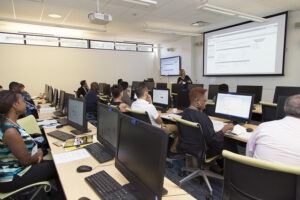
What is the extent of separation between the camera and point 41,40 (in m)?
7.12

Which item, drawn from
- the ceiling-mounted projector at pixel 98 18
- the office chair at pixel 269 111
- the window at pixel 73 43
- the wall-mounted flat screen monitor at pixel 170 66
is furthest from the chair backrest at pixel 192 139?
the window at pixel 73 43

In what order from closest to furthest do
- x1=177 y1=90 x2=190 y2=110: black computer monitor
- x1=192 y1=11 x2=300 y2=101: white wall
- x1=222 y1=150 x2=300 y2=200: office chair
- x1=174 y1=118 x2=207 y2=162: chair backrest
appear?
x1=222 y1=150 x2=300 y2=200: office chair < x1=174 y1=118 x2=207 y2=162: chair backrest < x1=177 y1=90 x2=190 y2=110: black computer monitor < x1=192 y1=11 x2=300 y2=101: white wall

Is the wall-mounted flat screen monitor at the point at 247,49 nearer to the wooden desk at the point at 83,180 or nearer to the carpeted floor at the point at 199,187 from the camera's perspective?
the carpeted floor at the point at 199,187

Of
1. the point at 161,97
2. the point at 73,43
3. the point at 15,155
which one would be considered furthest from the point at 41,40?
the point at 15,155

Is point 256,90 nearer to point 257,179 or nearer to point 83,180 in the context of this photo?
point 257,179

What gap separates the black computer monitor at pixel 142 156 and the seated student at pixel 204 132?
118 cm

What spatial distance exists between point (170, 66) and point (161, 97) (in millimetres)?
4817

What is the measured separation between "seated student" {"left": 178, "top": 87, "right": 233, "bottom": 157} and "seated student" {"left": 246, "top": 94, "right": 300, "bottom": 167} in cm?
69

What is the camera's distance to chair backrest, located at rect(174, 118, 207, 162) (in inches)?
85.7

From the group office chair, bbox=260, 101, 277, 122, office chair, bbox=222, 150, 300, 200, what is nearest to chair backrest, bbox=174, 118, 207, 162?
office chair, bbox=222, 150, 300, 200

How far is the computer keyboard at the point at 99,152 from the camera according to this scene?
1.61 meters

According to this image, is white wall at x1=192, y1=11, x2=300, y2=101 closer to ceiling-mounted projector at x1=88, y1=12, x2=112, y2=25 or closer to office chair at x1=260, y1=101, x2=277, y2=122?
office chair at x1=260, y1=101, x2=277, y2=122

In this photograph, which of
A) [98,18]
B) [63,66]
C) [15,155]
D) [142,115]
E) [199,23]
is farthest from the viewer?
[63,66]

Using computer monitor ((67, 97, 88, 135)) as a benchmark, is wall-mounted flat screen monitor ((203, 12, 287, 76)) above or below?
above
